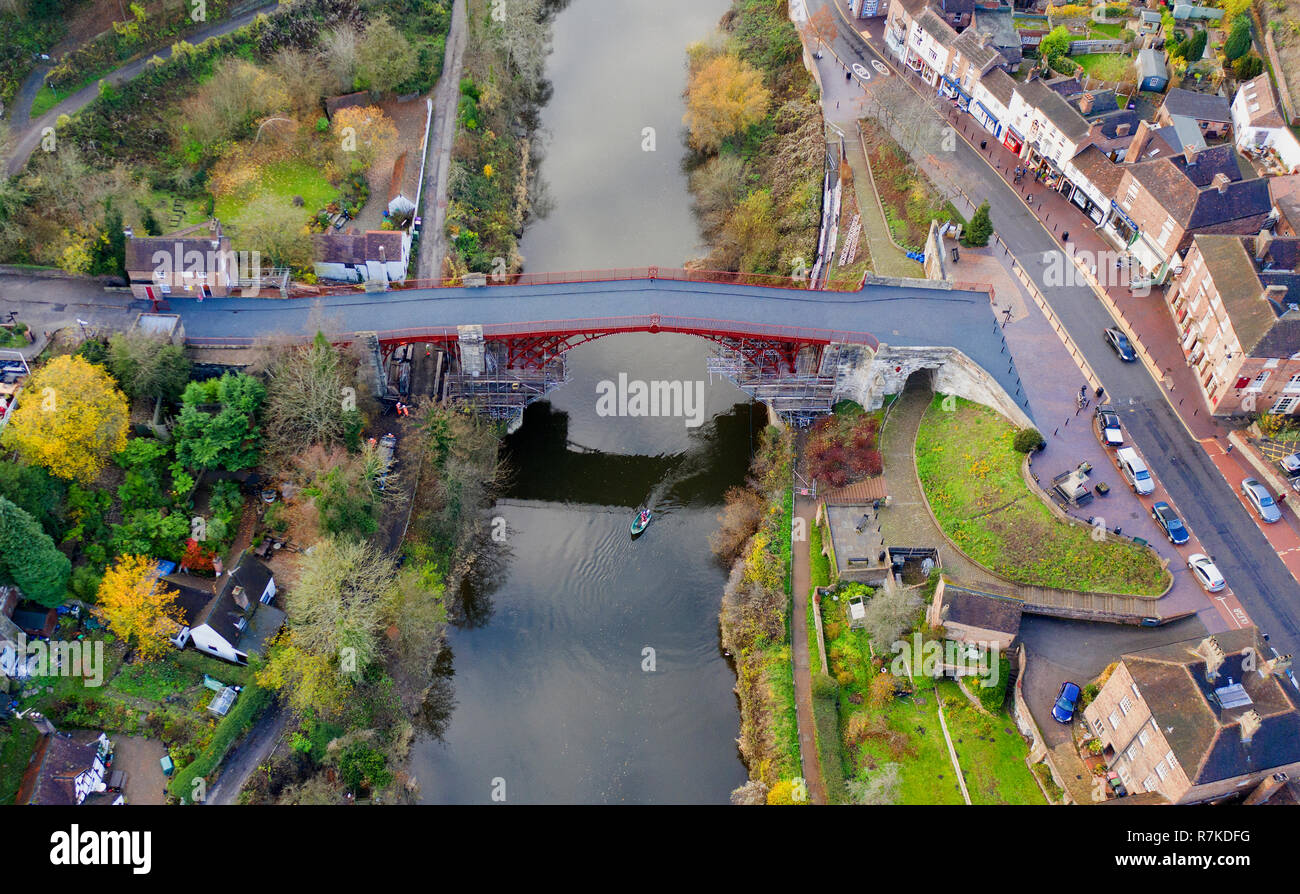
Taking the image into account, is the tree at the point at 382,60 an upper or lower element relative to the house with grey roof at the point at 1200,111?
upper

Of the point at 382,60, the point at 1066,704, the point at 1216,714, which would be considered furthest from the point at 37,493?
the point at 1216,714

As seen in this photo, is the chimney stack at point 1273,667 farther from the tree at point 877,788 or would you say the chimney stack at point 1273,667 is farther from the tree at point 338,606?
the tree at point 338,606

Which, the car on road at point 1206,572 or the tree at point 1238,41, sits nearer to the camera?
the car on road at point 1206,572

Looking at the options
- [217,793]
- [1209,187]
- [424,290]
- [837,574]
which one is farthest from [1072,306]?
[217,793]

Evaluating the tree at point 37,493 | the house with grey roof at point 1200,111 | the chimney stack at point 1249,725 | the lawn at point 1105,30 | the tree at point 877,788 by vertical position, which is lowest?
the chimney stack at point 1249,725

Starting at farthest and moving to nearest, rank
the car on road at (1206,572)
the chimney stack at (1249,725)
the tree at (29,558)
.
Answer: the car on road at (1206,572) < the tree at (29,558) < the chimney stack at (1249,725)

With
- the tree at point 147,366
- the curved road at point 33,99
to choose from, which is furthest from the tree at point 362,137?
the tree at point 147,366

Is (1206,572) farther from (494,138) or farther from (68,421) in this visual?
(494,138)

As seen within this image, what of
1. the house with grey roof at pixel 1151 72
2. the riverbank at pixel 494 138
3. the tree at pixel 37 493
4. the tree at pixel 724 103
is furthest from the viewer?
the tree at pixel 724 103
